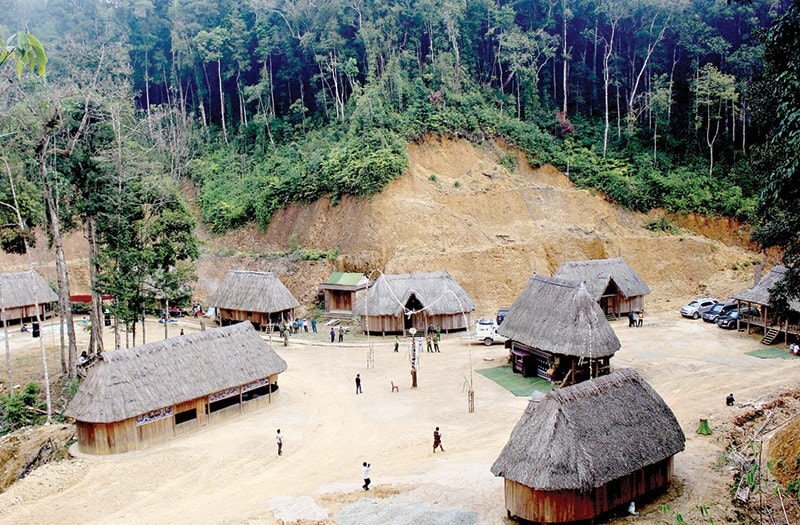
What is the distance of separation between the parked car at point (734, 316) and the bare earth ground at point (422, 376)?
104 centimetres

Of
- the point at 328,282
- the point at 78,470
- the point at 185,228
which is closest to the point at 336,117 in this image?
the point at 328,282

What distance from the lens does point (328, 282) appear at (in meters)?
42.1

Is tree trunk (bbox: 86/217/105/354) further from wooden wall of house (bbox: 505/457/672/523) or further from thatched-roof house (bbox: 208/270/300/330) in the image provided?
wooden wall of house (bbox: 505/457/672/523)

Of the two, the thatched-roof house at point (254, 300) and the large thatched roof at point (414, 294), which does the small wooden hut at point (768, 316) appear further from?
the thatched-roof house at point (254, 300)

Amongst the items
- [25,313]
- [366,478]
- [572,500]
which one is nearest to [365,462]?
[366,478]

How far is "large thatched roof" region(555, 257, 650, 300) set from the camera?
39.1 meters

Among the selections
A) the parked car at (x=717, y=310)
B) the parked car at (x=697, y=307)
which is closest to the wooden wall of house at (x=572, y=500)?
the parked car at (x=717, y=310)

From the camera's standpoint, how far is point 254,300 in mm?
39719

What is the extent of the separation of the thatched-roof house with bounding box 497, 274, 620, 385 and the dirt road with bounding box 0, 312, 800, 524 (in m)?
2.40

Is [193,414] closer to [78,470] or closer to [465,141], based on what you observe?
[78,470]

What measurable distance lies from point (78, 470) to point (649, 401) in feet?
60.2

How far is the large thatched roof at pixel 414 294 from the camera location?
37438mm

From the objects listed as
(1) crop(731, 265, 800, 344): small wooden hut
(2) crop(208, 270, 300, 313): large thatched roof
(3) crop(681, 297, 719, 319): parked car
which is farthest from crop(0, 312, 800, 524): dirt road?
(2) crop(208, 270, 300, 313): large thatched roof

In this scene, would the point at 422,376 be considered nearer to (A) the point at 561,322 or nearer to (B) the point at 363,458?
(A) the point at 561,322
